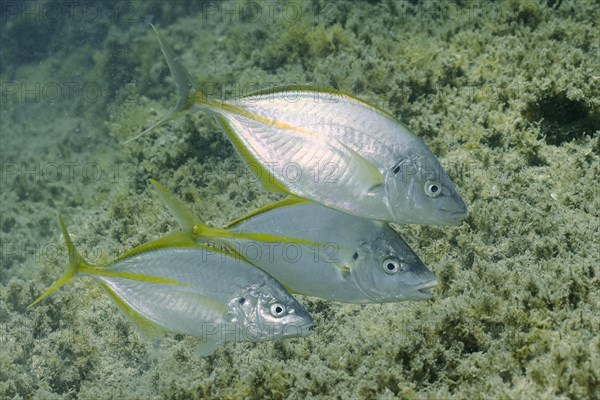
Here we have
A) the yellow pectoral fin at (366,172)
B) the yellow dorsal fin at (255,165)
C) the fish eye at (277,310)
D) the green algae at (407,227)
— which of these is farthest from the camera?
the green algae at (407,227)

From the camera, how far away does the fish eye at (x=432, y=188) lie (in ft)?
7.75

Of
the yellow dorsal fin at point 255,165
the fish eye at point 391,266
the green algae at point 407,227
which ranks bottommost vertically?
the green algae at point 407,227

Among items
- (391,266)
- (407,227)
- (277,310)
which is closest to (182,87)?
(277,310)

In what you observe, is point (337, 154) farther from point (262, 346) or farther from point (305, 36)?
point (305, 36)

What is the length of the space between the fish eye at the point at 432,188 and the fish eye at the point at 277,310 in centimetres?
89

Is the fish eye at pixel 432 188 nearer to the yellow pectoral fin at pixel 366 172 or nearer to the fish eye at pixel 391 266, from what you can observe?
the yellow pectoral fin at pixel 366 172

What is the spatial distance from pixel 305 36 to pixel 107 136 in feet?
14.1

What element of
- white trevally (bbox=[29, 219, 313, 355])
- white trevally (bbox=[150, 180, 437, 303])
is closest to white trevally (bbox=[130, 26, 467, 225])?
white trevally (bbox=[150, 180, 437, 303])

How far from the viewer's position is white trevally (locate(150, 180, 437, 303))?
2488mm

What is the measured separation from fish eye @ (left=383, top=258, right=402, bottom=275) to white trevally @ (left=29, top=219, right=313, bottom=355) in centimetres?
46

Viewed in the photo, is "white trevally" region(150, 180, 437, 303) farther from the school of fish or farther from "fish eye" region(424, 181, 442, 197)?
"fish eye" region(424, 181, 442, 197)

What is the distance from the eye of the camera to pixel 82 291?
4555 mm

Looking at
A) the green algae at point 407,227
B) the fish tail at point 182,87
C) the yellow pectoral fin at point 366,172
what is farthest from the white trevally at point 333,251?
the green algae at point 407,227

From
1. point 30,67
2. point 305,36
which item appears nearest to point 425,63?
point 305,36
